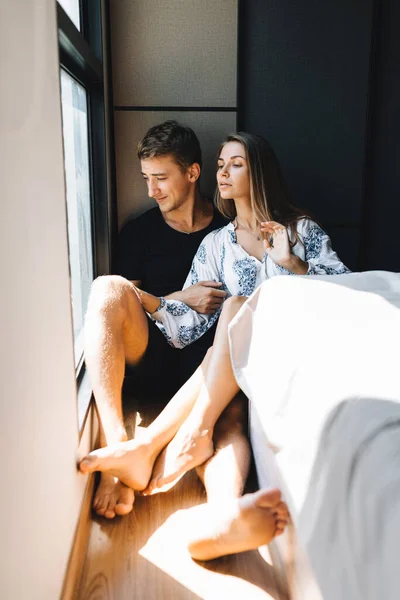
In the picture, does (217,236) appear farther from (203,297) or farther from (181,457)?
(181,457)

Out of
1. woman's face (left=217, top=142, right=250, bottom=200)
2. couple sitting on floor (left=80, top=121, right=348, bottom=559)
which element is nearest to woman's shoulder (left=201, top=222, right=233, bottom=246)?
couple sitting on floor (left=80, top=121, right=348, bottom=559)

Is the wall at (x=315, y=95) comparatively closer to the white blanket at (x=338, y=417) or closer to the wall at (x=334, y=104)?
the wall at (x=334, y=104)

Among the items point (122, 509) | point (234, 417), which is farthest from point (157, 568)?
point (234, 417)

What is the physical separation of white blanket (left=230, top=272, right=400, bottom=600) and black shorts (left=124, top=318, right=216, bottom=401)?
63cm

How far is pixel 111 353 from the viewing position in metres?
1.74

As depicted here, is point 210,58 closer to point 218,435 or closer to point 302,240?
point 302,240

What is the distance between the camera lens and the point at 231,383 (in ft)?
5.49

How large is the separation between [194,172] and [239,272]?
20.6 inches

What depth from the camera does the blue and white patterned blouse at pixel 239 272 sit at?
2.07 m

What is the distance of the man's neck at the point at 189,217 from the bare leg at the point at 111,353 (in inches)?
24.3

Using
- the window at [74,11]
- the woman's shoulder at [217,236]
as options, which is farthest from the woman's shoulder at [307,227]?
the window at [74,11]

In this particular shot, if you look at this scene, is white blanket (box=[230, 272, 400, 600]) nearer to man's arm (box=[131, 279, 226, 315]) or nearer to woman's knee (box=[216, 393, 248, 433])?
woman's knee (box=[216, 393, 248, 433])

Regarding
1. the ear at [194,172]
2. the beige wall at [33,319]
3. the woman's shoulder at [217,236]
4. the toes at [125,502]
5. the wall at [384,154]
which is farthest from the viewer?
the wall at [384,154]

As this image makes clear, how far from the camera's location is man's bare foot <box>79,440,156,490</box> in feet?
4.94
